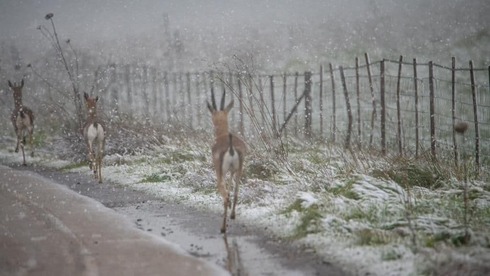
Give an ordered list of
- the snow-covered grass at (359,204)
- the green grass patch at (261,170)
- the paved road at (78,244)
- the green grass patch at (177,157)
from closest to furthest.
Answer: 1. the snow-covered grass at (359,204)
2. the paved road at (78,244)
3. the green grass patch at (261,170)
4. the green grass patch at (177,157)

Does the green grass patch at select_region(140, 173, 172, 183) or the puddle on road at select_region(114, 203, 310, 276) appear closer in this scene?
the puddle on road at select_region(114, 203, 310, 276)

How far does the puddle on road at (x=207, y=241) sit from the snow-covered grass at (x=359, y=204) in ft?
1.60

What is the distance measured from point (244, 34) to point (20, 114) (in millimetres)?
39149

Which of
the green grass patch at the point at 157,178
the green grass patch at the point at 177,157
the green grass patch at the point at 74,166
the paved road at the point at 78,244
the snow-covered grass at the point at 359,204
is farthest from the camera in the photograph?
the green grass patch at the point at 74,166

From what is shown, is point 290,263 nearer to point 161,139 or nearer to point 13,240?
point 13,240

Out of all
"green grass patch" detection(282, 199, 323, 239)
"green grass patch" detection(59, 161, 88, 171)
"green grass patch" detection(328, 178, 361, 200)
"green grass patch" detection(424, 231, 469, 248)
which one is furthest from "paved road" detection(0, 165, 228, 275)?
"green grass patch" detection(59, 161, 88, 171)

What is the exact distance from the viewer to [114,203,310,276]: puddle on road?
7.12 meters

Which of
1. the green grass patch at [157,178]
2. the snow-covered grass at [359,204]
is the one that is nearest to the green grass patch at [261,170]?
the snow-covered grass at [359,204]

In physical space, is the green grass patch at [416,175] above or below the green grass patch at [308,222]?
above

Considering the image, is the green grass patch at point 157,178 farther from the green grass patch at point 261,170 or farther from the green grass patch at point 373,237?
the green grass patch at point 373,237

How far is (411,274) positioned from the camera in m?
6.38

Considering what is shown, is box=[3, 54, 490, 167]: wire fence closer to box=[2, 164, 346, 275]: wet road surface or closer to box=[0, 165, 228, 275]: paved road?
box=[2, 164, 346, 275]: wet road surface

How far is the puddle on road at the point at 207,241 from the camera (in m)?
7.12

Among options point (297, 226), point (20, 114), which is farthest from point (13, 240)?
point (20, 114)
